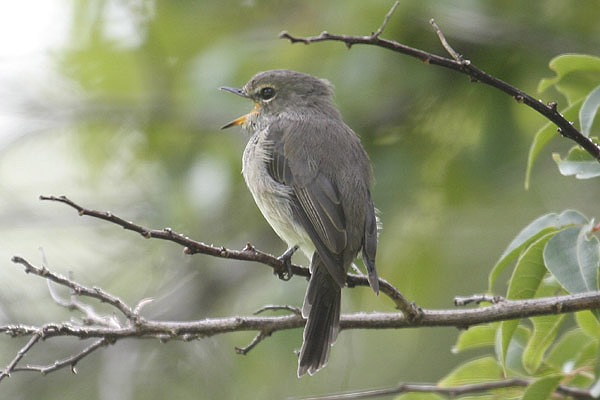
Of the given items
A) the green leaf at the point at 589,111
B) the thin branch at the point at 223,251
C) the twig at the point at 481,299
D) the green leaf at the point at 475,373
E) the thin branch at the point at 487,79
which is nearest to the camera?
the thin branch at the point at 487,79

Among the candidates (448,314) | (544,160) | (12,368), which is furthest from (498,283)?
(12,368)

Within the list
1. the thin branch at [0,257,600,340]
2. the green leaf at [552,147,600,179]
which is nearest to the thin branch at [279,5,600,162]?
the green leaf at [552,147,600,179]

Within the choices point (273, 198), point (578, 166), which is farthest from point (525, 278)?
point (273, 198)

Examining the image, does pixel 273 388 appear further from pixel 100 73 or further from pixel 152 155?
pixel 100 73

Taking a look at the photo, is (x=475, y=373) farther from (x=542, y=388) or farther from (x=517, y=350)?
(x=542, y=388)

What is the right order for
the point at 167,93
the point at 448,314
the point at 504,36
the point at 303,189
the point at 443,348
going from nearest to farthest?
the point at 448,314
the point at 303,189
the point at 504,36
the point at 167,93
the point at 443,348

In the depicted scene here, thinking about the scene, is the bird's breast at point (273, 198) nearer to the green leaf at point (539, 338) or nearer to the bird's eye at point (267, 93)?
the bird's eye at point (267, 93)

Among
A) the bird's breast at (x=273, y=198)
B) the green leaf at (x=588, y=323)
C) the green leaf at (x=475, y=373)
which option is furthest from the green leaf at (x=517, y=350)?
the bird's breast at (x=273, y=198)

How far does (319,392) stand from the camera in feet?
19.8

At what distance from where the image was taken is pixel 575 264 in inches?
110

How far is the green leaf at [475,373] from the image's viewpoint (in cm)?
341

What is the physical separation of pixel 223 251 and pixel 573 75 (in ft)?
5.97

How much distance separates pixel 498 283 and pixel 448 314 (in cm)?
463

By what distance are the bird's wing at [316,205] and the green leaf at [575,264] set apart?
3.13 feet
